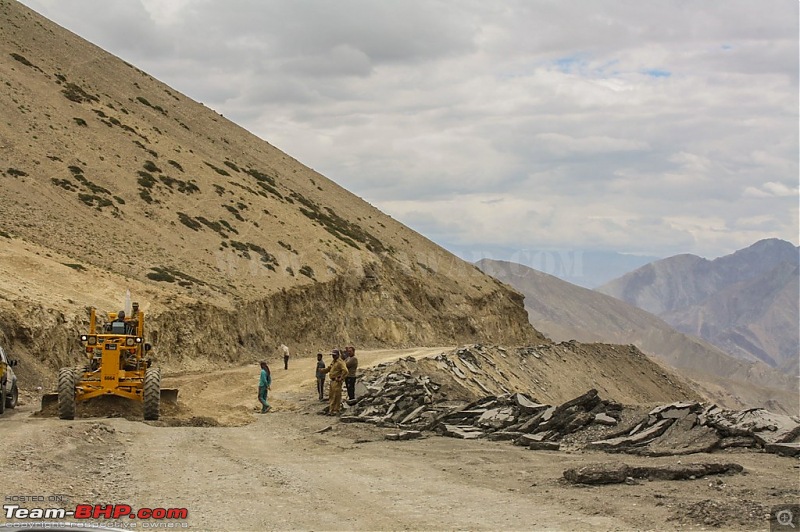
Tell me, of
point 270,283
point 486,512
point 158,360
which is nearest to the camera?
point 486,512

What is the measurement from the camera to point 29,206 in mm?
43812

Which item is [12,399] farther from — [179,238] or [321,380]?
[179,238]

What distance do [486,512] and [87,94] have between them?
62.5m

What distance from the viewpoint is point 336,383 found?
2253 centimetres

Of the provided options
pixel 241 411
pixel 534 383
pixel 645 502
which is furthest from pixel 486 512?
pixel 534 383

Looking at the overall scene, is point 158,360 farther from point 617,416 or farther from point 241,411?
point 617,416

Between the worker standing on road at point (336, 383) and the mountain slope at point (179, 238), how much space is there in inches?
432

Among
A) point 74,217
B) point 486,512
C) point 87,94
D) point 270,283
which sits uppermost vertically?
point 87,94

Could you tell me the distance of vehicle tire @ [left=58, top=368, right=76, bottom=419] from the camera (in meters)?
19.3

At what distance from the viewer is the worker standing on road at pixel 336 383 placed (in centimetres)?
2238

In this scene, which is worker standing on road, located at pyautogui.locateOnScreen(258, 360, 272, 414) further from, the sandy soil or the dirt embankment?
the dirt embankment

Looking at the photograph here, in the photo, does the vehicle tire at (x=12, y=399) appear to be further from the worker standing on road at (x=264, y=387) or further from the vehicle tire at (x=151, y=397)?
the worker standing on road at (x=264, y=387)

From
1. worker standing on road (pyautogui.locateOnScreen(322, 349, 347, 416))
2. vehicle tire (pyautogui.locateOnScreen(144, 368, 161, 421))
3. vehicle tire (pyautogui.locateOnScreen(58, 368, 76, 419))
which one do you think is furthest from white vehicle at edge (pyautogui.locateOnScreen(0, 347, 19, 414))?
worker standing on road (pyautogui.locateOnScreen(322, 349, 347, 416))

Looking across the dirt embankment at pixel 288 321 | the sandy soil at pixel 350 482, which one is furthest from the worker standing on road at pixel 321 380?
the dirt embankment at pixel 288 321
